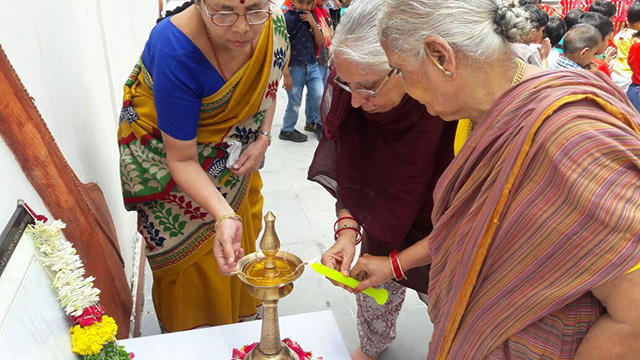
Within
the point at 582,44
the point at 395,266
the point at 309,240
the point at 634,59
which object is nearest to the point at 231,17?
the point at 395,266

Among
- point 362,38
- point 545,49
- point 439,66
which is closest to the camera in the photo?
point 439,66

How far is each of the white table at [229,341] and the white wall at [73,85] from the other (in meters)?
0.31

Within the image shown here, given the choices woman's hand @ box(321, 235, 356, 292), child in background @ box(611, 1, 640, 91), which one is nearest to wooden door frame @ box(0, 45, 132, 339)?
woman's hand @ box(321, 235, 356, 292)

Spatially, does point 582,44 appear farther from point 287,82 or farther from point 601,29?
point 287,82

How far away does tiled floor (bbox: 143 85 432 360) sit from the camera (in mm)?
2633

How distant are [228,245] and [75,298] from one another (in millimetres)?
436

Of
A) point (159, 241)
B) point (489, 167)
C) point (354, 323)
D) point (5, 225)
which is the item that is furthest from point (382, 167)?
point (354, 323)

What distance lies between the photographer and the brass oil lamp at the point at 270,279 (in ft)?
4.14

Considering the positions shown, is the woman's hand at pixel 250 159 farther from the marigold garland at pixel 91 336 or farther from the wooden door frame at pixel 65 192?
the marigold garland at pixel 91 336

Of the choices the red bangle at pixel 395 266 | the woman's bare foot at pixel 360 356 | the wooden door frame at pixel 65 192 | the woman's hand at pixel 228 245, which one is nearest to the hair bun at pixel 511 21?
the red bangle at pixel 395 266

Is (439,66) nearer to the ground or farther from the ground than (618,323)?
farther from the ground

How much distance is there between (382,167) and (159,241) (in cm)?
90

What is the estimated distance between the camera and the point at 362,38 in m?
1.33

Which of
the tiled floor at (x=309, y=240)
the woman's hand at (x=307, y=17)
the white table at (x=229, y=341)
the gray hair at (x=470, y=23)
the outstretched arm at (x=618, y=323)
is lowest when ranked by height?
the tiled floor at (x=309, y=240)
